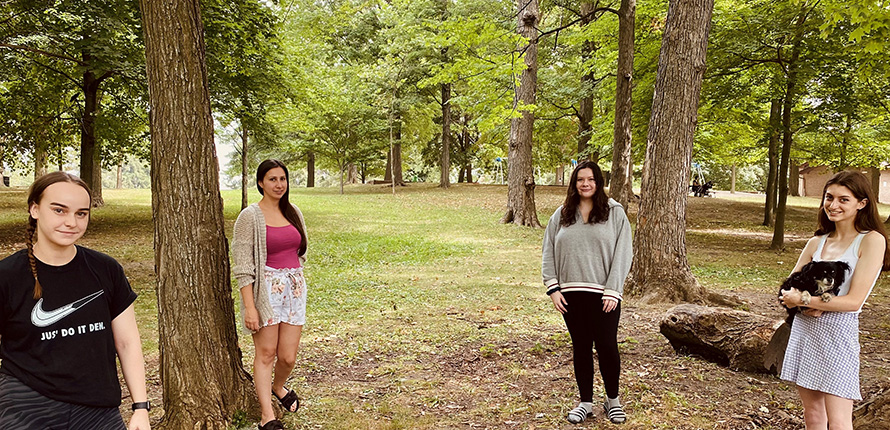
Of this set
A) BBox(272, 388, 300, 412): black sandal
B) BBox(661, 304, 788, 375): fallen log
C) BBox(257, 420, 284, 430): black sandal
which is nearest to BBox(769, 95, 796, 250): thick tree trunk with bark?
BBox(661, 304, 788, 375): fallen log

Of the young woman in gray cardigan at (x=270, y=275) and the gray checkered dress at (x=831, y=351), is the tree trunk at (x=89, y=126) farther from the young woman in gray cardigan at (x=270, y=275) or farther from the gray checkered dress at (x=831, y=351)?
the gray checkered dress at (x=831, y=351)

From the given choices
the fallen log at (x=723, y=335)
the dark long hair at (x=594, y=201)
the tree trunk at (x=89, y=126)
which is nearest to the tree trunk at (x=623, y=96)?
the fallen log at (x=723, y=335)

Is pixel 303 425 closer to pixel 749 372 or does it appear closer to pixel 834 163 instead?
pixel 749 372

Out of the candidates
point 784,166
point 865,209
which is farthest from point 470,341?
point 784,166

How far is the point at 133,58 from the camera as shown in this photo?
1144 cm

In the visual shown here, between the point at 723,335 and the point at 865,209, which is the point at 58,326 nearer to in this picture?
the point at 865,209

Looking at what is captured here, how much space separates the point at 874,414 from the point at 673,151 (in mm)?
4991

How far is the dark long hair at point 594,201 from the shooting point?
4203mm

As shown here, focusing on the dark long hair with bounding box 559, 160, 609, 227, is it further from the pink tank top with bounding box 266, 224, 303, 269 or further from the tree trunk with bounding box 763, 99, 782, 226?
the tree trunk with bounding box 763, 99, 782, 226

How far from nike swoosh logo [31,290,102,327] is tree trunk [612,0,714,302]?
7105 millimetres

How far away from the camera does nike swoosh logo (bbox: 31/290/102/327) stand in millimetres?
2057

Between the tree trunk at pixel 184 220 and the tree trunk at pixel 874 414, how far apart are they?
3900 mm

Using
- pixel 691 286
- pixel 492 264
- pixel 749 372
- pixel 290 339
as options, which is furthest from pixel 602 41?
pixel 290 339

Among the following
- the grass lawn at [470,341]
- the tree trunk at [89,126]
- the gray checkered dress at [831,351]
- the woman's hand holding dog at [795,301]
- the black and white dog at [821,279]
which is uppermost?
the tree trunk at [89,126]
